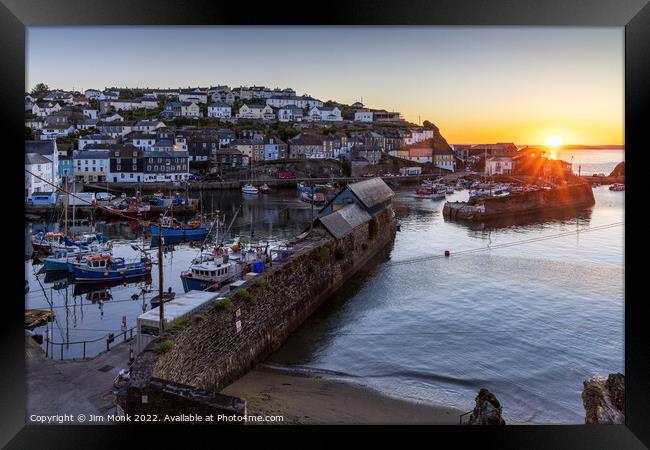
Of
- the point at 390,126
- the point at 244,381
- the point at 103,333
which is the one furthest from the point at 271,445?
the point at 390,126

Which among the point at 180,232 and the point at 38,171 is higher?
the point at 38,171

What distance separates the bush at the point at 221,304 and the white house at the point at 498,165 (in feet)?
99.9

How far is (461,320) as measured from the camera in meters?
8.48

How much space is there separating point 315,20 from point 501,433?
2925 millimetres

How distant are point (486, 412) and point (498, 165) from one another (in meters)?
31.7

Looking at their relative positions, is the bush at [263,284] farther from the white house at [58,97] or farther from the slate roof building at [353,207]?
the white house at [58,97]

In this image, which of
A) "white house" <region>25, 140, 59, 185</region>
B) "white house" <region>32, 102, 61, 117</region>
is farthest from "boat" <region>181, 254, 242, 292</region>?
"white house" <region>32, 102, 61, 117</region>

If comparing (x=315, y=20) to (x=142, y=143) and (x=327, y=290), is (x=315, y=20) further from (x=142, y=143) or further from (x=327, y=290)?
(x=142, y=143)

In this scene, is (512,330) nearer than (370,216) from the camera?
Yes

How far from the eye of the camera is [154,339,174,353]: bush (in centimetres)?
426

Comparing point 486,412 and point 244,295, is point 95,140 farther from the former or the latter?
point 486,412

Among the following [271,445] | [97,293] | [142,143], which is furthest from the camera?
[142,143]

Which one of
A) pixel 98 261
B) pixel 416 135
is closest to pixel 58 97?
pixel 98 261
